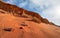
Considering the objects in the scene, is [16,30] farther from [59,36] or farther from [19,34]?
[59,36]

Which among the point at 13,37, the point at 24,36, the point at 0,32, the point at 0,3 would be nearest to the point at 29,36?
the point at 24,36

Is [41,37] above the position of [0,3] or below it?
below

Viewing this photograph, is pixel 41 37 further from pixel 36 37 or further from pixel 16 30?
pixel 16 30

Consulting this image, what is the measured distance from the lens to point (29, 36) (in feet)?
29.4

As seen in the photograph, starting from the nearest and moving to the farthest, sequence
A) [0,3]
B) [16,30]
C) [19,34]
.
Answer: [19,34]
[16,30]
[0,3]

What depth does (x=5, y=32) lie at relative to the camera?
9.23m

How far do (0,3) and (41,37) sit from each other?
20554 millimetres

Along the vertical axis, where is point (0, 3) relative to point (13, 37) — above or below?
above

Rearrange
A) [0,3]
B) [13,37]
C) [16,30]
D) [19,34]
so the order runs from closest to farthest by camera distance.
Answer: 1. [13,37]
2. [19,34]
3. [16,30]
4. [0,3]

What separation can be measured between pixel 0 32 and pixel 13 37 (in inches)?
38.9

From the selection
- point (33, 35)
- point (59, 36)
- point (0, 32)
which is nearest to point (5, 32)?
point (0, 32)

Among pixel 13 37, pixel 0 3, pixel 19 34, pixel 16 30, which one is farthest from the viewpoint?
pixel 0 3

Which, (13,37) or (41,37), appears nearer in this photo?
(13,37)

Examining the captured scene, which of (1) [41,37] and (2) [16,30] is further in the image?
(2) [16,30]
